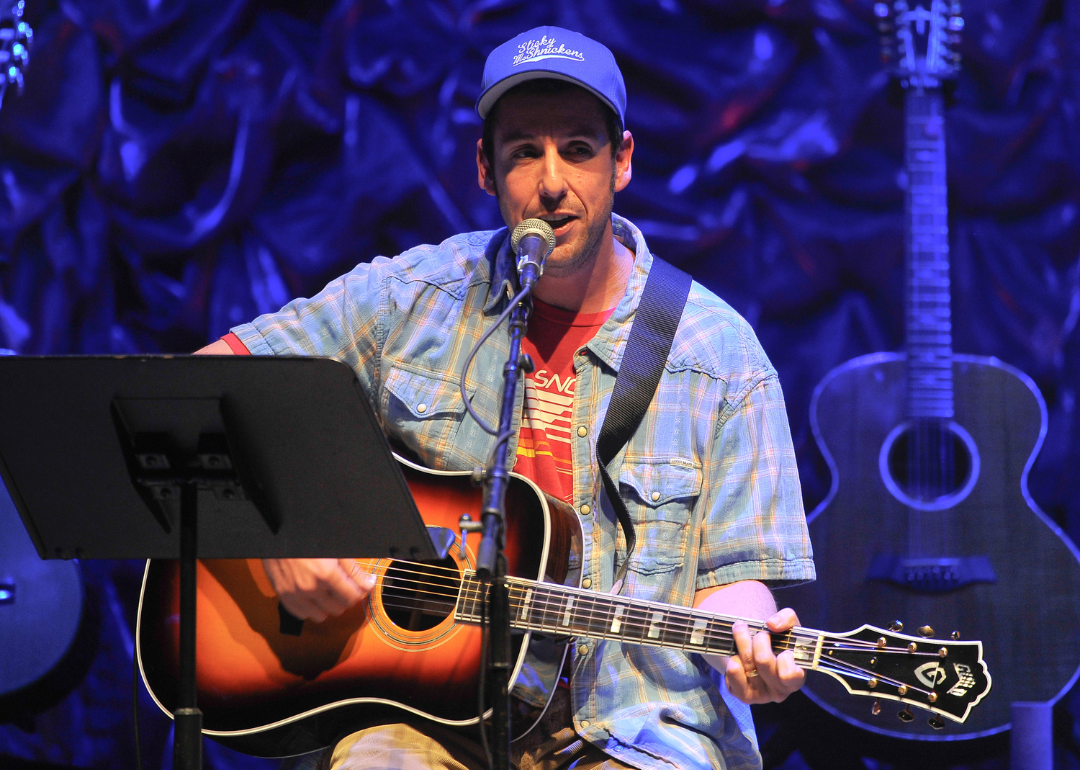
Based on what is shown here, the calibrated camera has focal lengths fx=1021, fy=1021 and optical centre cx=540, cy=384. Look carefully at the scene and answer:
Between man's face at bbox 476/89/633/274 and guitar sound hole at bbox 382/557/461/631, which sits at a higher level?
man's face at bbox 476/89/633/274

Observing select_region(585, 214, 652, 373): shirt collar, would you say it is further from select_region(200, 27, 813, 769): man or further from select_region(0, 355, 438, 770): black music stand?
select_region(0, 355, 438, 770): black music stand

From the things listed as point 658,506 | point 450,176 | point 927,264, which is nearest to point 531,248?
point 658,506

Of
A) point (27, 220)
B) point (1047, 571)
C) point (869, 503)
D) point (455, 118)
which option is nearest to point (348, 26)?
point (455, 118)

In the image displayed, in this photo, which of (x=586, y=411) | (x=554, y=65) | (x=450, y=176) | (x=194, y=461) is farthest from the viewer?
(x=450, y=176)

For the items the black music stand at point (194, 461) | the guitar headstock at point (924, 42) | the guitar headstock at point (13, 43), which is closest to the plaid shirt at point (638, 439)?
the black music stand at point (194, 461)

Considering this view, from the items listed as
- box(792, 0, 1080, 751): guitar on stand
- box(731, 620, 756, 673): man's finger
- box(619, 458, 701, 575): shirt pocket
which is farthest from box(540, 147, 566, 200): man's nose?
box(792, 0, 1080, 751): guitar on stand

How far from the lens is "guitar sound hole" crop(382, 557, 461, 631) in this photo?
2068 mm

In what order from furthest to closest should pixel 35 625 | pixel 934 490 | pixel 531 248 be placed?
pixel 35 625
pixel 934 490
pixel 531 248

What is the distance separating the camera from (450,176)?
315cm

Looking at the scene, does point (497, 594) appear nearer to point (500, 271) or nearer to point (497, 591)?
point (497, 591)

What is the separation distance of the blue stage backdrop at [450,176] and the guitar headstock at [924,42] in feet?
0.40

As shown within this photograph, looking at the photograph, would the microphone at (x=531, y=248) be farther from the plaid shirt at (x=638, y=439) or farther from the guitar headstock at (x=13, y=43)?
the guitar headstock at (x=13, y=43)

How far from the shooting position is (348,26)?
3154mm

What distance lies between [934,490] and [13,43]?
3.06 meters
